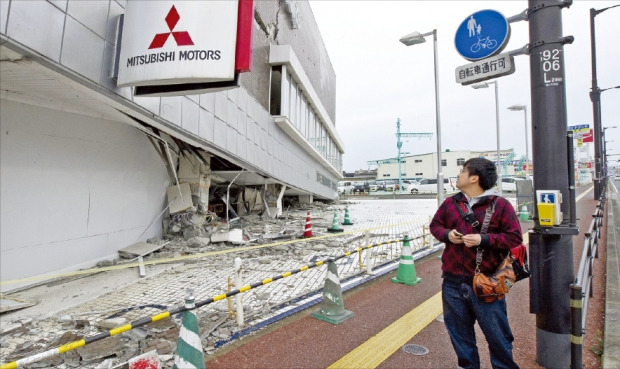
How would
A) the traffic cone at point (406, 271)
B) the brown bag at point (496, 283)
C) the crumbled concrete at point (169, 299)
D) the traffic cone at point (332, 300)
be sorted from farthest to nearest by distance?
the traffic cone at point (406, 271) → the traffic cone at point (332, 300) → the crumbled concrete at point (169, 299) → the brown bag at point (496, 283)

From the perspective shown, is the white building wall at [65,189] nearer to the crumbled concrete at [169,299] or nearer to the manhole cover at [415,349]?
the crumbled concrete at [169,299]

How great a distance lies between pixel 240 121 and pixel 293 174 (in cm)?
646

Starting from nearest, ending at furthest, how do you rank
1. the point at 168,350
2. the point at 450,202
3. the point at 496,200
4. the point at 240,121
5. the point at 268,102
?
the point at 496,200 < the point at 450,202 < the point at 168,350 < the point at 240,121 < the point at 268,102

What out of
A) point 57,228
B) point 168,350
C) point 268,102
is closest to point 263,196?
point 268,102

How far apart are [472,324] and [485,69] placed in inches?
107

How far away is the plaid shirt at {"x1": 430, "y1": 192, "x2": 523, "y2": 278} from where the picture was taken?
2.44 metres

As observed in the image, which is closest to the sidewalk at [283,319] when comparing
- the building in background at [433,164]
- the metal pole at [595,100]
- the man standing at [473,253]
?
the man standing at [473,253]

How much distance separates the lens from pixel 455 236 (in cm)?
258

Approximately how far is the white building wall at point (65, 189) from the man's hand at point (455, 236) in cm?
713

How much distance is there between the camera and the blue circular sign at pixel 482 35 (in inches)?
136

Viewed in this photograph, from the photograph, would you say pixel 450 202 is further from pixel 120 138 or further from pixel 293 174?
pixel 293 174

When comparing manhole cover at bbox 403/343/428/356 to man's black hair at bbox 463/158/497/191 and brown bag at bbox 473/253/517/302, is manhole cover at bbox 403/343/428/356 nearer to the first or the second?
brown bag at bbox 473/253/517/302

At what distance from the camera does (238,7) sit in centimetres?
492

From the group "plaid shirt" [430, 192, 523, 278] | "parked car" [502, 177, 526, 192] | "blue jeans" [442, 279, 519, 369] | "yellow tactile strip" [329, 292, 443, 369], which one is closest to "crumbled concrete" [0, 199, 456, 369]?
"yellow tactile strip" [329, 292, 443, 369]
